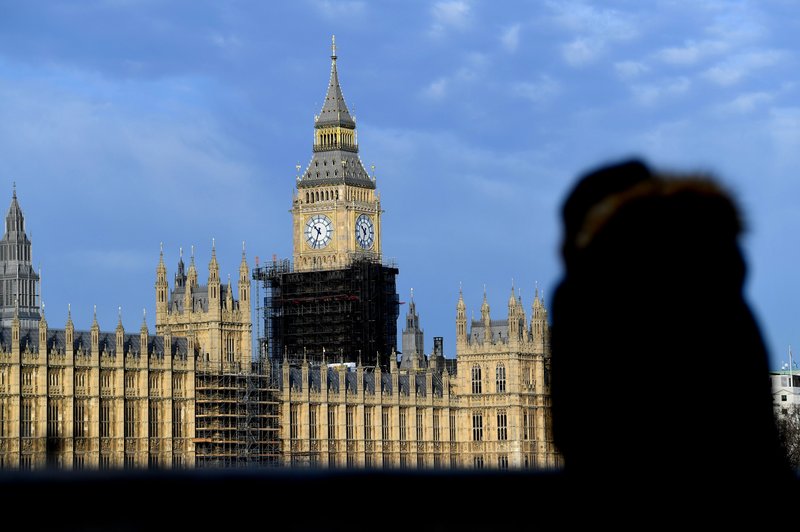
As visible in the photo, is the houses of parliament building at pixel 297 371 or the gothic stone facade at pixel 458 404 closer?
the houses of parliament building at pixel 297 371

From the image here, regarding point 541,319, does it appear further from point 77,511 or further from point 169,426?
point 77,511

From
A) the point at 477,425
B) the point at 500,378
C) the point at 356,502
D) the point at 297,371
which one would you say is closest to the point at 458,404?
the point at 477,425

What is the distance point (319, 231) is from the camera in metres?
156

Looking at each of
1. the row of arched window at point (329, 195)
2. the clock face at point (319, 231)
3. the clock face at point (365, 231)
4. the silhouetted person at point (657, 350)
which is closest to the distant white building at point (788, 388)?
the clock face at point (365, 231)

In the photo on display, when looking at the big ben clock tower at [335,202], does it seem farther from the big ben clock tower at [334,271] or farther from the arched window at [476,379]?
the arched window at [476,379]

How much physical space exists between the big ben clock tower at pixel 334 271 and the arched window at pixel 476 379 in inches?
457

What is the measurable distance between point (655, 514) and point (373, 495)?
4.16 ft

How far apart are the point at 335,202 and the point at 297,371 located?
2577 centimetres

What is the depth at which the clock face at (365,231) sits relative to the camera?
511 feet

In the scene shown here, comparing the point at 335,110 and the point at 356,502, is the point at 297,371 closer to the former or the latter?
the point at 335,110

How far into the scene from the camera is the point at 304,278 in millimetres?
151750

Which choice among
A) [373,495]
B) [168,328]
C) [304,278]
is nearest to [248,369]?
[168,328]

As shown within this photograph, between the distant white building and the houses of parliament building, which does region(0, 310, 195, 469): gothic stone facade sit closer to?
the houses of parliament building

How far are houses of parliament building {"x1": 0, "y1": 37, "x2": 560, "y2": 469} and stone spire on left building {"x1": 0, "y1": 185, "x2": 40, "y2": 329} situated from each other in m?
0.16
